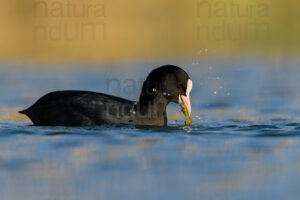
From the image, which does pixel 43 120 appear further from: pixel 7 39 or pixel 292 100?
pixel 7 39

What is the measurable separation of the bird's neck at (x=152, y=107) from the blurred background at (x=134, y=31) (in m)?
9.13

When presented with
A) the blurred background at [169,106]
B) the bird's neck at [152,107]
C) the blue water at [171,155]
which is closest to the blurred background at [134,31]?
the blurred background at [169,106]

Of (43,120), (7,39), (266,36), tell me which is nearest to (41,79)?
(7,39)

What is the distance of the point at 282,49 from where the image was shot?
2069 cm

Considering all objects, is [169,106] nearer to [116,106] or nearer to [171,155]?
[116,106]

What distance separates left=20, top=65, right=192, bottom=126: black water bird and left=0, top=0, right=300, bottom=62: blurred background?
360 inches

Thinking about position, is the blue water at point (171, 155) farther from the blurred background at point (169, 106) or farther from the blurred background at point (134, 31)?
the blurred background at point (134, 31)

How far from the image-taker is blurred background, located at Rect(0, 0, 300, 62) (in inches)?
788

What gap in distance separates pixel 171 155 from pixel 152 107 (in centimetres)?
223

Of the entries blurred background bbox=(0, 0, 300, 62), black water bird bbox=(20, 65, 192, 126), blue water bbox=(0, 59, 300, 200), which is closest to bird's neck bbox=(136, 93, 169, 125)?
black water bird bbox=(20, 65, 192, 126)

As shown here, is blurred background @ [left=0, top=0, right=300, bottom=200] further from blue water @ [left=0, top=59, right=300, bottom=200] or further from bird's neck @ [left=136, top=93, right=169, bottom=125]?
bird's neck @ [left=136, top=93, right=169, bottom=125]

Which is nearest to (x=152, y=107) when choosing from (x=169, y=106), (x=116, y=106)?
(x=116, y=106)

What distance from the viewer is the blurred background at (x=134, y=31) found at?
20.0 meters

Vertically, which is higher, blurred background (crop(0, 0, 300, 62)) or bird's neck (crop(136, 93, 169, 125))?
blurred background (crop(0, 0, 300, 62))
